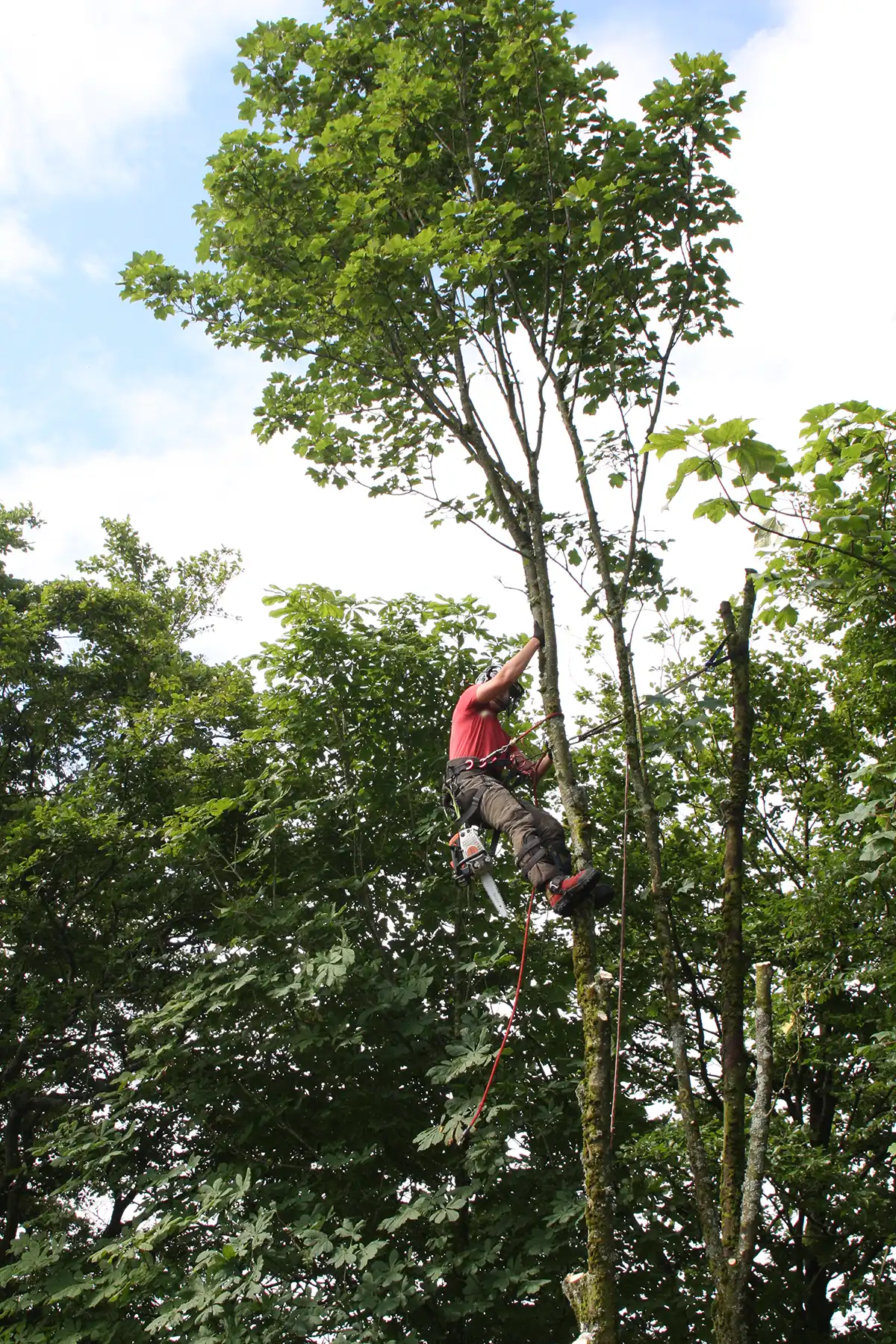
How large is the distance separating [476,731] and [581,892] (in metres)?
1.82

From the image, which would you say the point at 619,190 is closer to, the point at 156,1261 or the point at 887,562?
the point at 887,562

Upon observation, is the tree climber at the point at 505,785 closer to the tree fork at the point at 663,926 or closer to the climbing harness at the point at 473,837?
the climbing harness at the point at 473,837

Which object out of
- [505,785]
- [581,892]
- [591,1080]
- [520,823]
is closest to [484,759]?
[505,785]

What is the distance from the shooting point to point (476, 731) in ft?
19.6

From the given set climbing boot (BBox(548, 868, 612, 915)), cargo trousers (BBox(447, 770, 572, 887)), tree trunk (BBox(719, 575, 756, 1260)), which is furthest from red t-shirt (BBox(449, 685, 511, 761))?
tree trunk (BBox(719, 575, 756, 1260))

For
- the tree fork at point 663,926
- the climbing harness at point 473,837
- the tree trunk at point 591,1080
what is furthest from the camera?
the climbing harness at point 473,837

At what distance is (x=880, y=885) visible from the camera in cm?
573

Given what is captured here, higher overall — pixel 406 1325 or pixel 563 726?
pixel 563 726

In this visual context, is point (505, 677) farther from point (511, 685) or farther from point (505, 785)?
point (505, 785)

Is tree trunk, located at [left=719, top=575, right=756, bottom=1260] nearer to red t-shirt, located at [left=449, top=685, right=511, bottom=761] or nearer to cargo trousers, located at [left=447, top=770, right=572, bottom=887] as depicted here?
cargo trousers, located at [left=447, top=770, right=572, bottom=887]

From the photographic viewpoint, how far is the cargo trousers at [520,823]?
4.90m

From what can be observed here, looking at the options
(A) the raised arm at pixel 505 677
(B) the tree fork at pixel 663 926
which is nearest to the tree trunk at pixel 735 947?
(B) the tree fork at pixel 663 926

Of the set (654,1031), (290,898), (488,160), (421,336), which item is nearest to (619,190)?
(488,160)

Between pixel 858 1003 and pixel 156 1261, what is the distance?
7.49 metres
